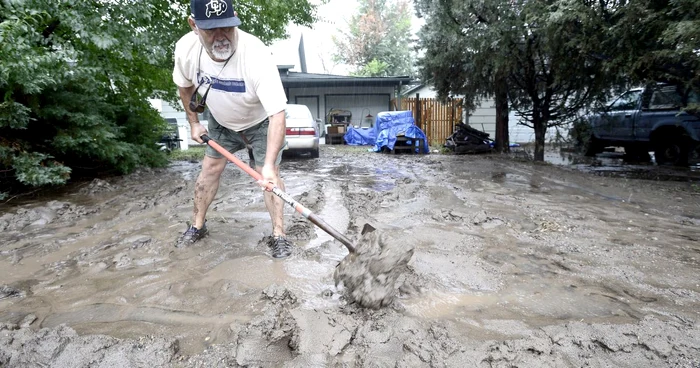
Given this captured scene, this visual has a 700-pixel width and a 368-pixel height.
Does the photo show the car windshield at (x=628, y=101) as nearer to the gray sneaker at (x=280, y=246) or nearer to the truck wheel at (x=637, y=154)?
the truck wheel at (x=637, y=154)

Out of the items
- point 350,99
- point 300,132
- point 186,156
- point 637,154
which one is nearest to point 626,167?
point 637,154

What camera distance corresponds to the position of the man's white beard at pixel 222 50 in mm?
2785

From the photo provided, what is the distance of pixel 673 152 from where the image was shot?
920 cm

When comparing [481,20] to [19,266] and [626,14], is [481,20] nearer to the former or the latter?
[626,14]

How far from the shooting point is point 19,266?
118 inches

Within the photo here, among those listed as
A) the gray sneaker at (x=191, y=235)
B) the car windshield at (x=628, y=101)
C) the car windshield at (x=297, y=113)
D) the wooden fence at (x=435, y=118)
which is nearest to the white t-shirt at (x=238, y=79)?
the gray sneaker at (x=191, y=235)

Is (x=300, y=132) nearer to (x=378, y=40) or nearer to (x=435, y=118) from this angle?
(x=435, y=118)

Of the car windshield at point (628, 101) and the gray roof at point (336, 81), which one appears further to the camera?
the gray roof at point (336, 81)

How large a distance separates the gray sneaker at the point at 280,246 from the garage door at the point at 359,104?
17332 mm

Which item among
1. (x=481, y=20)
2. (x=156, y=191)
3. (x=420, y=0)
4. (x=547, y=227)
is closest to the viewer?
(x=547, y=227)

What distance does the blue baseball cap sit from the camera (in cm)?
258

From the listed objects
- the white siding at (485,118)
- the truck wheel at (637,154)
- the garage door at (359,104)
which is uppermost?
the garage door at (359,104)

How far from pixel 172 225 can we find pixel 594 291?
11.5 ft

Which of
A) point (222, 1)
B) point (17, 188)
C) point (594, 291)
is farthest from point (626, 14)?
point (17, 188)
